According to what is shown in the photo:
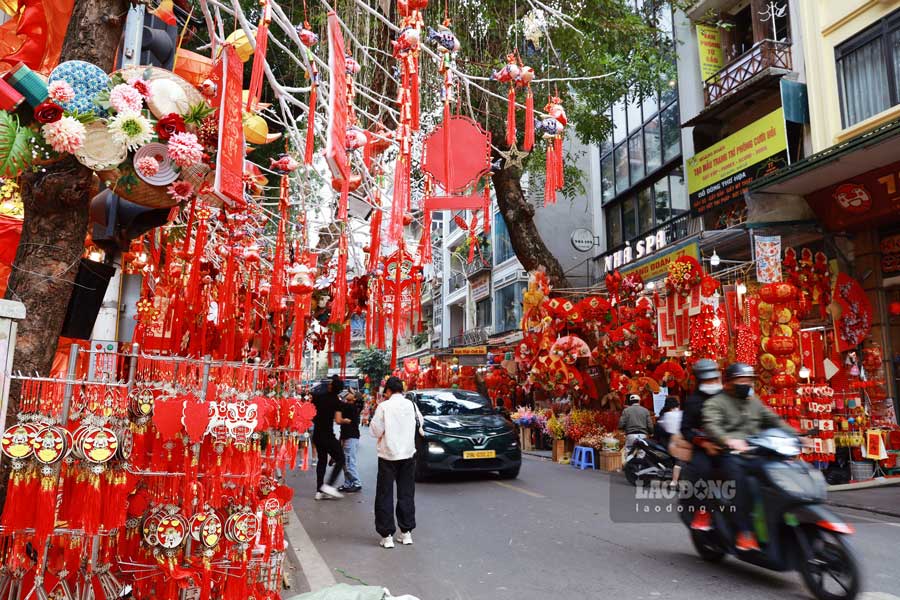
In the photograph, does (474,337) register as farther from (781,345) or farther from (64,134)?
(64,134)

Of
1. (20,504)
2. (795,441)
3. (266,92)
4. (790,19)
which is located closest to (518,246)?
(266,92)

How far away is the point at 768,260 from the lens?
10.8 metres

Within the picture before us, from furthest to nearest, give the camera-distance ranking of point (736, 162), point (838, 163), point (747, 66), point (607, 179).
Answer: point (607, 179) < point (736, 162) < point (747, 66) < point (838, 163)

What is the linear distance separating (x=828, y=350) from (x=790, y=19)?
25.2 feet

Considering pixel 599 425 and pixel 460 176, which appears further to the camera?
pixel 599 425

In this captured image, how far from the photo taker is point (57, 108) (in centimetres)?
359

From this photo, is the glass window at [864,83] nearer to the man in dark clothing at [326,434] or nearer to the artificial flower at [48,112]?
the man in dark clothing at [326,434]

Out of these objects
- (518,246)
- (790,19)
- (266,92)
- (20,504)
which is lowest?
(20,504)

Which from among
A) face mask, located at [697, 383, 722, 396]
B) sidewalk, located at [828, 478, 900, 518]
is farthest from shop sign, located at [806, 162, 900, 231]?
face mask, located at [697, 383, 722, 396]

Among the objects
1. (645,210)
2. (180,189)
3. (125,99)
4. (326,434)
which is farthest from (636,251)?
(125,99)

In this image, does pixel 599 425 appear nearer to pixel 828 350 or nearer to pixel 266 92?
pixel 828 350

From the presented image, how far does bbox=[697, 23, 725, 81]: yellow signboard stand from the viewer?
16.5 metres

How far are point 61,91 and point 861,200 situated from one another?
12484mm

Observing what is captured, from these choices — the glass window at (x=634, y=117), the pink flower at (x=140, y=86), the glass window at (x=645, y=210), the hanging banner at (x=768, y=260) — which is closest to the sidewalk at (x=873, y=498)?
the hanging banner at (x=768, y=260)
